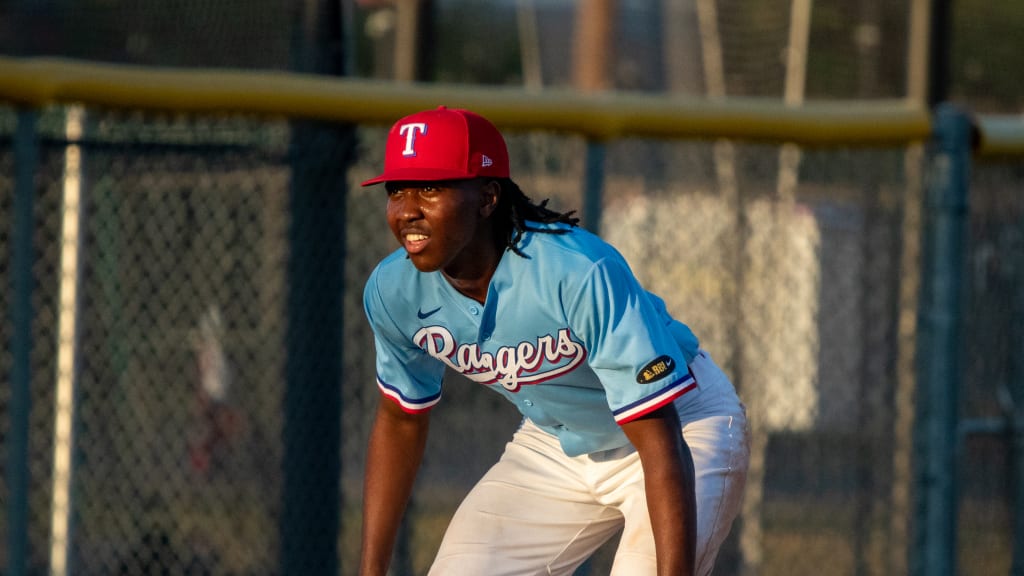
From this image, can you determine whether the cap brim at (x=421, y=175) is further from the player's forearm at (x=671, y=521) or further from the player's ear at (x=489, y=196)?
the player's forearm at (x=671, y=521)

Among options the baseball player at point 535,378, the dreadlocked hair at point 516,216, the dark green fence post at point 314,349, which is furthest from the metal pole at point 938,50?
the dreadlocked hair at point 516,216

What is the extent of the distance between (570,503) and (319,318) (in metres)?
1.61

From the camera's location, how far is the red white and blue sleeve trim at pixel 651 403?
3.32 m

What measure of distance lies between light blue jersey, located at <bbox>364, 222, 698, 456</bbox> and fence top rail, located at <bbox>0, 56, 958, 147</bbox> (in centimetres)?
152

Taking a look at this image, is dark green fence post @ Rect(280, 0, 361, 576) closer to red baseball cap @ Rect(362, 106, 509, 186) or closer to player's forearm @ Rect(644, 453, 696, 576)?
red baseball cap @ Rect(362, 106, 509, 186)

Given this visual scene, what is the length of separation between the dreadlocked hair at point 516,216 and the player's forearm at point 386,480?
61 centimetres

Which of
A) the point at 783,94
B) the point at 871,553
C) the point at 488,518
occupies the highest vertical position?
the point at 783,94

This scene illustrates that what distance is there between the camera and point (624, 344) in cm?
332

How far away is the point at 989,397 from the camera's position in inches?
240

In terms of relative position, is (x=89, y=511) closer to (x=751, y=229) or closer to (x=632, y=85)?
(x=751, y=229)

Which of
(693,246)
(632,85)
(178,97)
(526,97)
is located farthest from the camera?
(632,85)

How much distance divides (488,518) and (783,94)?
654cm

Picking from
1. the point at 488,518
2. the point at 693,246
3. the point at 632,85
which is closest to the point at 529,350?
the point at 488,518

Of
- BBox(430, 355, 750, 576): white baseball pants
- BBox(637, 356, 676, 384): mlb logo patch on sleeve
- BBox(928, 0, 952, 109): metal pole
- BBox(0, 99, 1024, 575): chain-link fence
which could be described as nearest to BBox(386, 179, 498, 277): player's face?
BBox(637, 356, 676, 384): mlb logo patch on sleeve
